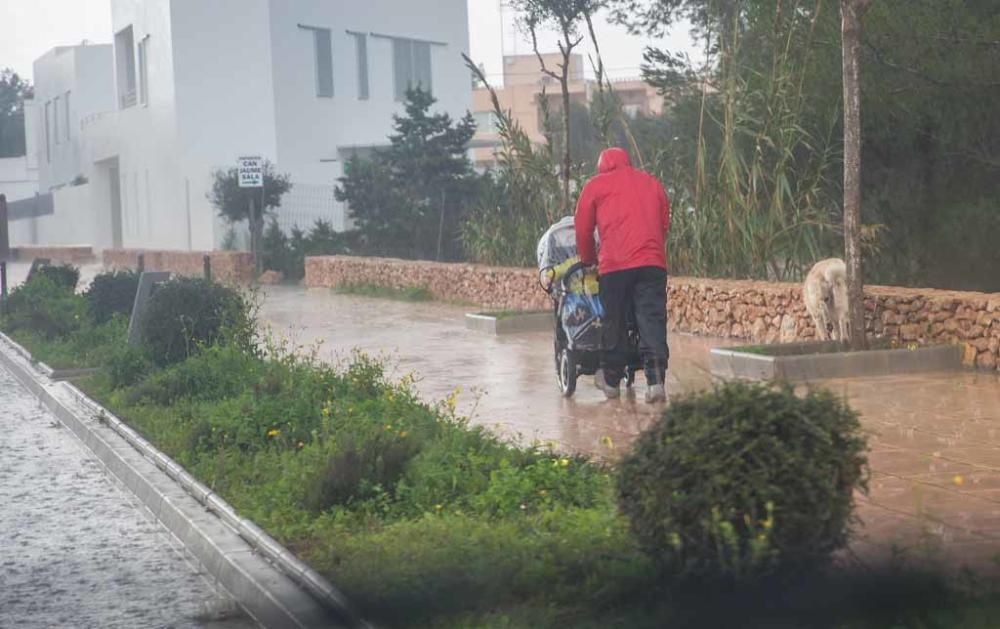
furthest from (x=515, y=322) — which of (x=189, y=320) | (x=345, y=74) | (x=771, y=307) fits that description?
(x=345, y=74)

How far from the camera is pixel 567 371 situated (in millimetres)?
13633

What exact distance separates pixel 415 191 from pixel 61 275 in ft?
35.0

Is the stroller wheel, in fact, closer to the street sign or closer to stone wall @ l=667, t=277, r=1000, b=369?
stone wall @ l=667, t=277, r=1000, b=369

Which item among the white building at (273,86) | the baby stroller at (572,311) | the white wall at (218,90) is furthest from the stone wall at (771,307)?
the white wall at (218,90)

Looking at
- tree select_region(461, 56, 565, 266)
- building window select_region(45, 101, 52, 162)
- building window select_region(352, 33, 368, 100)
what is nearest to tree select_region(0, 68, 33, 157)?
building window select_region(45, 101, 52, 162)

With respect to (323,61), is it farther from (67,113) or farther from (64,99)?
(64,99)

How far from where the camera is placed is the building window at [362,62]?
4872 cm

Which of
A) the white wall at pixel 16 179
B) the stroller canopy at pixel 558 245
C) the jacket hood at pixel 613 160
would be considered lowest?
the stroller canopy at pixel 558 245

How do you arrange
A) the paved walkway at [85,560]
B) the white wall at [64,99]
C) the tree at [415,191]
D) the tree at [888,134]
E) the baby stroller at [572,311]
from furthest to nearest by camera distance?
the white wall at [64,99] < the tree at [415,191] < the tree at [888,134] < the baby stroller at [572,311] < the paved walkway at [85,560]

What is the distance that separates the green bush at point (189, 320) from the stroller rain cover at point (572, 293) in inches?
157

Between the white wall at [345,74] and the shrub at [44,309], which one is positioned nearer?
the shrub at [44,309]

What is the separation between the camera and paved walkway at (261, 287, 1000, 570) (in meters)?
7.66

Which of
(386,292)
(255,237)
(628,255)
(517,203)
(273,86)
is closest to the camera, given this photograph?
(628,255)

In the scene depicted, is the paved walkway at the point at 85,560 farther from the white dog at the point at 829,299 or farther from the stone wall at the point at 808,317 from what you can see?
the stone wall at the point at 808,317
